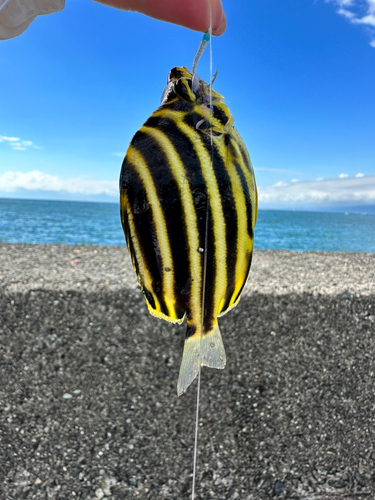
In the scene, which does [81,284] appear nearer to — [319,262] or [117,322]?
[117,322]

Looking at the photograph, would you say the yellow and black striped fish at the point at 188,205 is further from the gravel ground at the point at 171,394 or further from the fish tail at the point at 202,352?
the gravel ground at the point at 171,394

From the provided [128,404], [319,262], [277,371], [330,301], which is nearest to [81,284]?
[128,404]

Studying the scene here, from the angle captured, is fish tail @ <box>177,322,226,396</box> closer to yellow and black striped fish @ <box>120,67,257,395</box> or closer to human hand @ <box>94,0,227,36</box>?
yellow and black striped fish @ <box>120,67,257,395</box>

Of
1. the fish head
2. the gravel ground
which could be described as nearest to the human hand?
the fish head

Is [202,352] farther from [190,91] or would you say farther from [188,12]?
[188,12]

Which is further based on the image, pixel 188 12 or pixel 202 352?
pixel 188 12

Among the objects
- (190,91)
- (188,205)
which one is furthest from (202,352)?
(190,91)

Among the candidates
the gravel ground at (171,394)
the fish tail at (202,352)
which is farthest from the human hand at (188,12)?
the gravel ground at (171,394)
